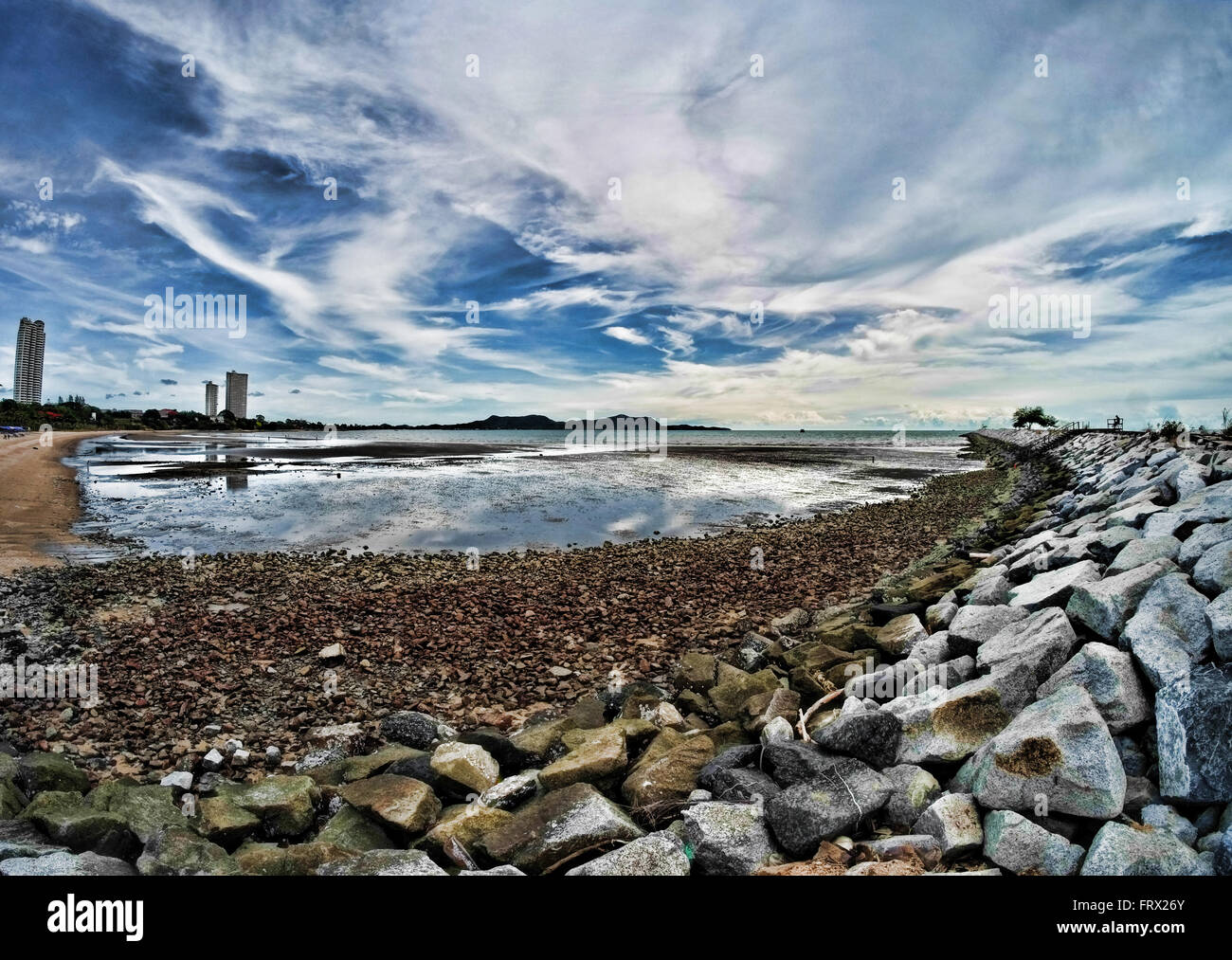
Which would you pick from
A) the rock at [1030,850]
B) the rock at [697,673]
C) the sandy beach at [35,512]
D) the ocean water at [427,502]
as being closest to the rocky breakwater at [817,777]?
the rock at [1030,850]

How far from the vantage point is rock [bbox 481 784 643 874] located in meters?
3.49

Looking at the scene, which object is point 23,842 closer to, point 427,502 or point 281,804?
point 281,804

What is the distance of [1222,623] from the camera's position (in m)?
3.74

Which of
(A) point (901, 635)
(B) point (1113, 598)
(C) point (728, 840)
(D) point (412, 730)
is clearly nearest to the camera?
(C) point (728, 840)

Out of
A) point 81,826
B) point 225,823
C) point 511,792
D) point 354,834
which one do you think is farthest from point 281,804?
point 511,792

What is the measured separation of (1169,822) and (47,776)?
26.4 feet

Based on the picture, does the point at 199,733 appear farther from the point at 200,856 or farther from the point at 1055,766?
the point at 1055,766

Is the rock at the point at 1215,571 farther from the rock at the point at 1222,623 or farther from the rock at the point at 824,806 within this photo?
the rock at the point at 824,806

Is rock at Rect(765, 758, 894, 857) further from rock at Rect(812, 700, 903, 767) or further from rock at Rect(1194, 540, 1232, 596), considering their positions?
rock at Rect(1194, 540, 1232, 596)

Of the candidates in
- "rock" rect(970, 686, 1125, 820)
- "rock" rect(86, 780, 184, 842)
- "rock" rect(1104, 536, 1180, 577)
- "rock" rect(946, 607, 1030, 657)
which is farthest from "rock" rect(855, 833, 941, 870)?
"rock" rect(86, 780, 184, 842)

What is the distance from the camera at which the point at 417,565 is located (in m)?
13.9

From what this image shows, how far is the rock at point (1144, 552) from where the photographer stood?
567cm

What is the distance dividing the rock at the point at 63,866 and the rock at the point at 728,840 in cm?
322
